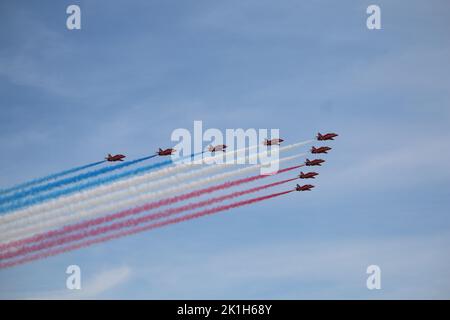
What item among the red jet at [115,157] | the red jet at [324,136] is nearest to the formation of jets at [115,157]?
the red jet at [115,157]

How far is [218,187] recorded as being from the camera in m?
186

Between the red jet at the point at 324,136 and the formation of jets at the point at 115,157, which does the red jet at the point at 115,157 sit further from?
the red jet at the point at 324,136

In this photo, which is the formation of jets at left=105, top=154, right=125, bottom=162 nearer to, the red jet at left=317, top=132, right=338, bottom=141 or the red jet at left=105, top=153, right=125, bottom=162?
the red jet at left=105, top=153, right=125, bottom=162

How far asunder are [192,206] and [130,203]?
12326 mm

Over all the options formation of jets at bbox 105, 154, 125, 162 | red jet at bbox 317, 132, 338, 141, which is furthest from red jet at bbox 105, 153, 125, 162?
red jet at bbox 317, 132, 338, 141

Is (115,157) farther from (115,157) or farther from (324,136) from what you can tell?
(324,136)

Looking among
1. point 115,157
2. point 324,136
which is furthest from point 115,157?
point 324,136
